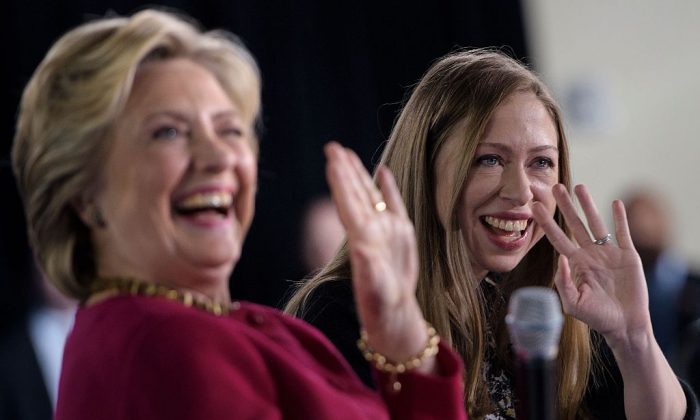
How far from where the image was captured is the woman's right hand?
55.1 inches

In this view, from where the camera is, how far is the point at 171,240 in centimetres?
134

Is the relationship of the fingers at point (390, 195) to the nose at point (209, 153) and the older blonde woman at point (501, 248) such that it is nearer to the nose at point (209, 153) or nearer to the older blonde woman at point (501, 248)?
the nose at point (209, 153)

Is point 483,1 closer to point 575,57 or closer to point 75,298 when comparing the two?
point 575,57

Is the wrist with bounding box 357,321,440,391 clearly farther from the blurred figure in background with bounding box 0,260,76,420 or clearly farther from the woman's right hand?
the blurred figure in background with bounding box 0,260,76,420

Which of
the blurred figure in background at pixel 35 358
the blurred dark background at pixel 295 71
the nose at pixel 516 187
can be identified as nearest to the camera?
the nose at pixel 516 187

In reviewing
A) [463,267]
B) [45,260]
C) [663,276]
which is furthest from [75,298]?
[663,276]

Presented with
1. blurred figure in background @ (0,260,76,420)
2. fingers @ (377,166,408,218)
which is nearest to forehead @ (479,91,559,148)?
fingers @ (377,166,408,218)

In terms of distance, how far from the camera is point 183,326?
1277 millimetres

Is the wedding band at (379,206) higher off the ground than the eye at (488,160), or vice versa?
the wedding band at (379,206)

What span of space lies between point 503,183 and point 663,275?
3.09 meters

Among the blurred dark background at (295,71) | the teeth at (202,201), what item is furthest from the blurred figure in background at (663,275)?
the teeth at (202,201)

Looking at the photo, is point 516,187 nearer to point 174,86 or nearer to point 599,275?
point 599,275

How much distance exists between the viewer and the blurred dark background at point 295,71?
4.67m

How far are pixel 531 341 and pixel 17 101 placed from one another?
3.77 m
